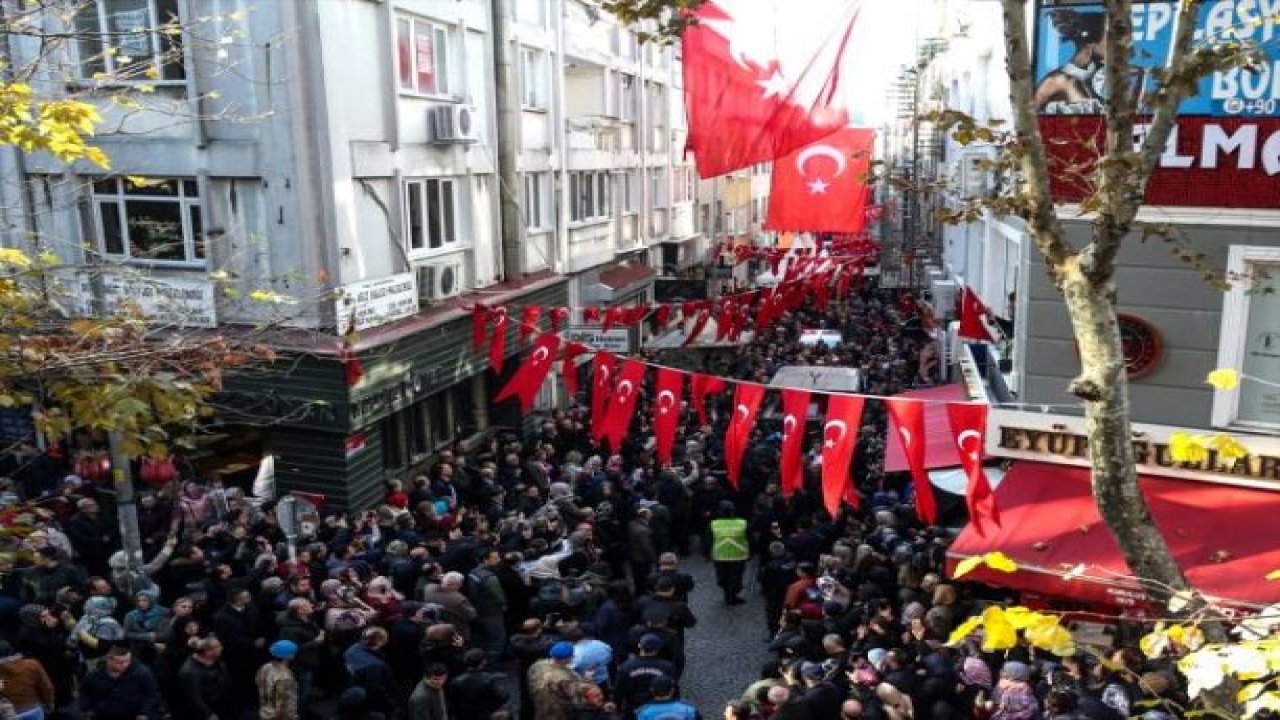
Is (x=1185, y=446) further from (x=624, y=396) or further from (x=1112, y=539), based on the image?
(x=624, y=396)

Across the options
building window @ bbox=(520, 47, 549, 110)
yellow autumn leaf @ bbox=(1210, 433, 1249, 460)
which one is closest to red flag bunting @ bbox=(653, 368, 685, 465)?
yellow autumn leaf @ bbox=(1210, 433, 1249, 460)

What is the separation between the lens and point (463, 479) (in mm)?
16203

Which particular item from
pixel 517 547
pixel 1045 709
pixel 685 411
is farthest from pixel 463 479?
pixel 1045 709

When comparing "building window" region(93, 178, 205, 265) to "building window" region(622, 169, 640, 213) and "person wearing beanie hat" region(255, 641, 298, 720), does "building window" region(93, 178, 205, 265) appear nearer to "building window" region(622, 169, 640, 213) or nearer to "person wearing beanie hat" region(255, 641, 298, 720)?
"person wearing beanie hat" region(255, 641, 298, 720)

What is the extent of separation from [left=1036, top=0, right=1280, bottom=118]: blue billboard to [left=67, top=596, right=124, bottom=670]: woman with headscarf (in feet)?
34.0

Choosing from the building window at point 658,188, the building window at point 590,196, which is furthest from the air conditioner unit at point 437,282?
the building window at point 658,188

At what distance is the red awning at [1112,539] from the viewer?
8.95 meters

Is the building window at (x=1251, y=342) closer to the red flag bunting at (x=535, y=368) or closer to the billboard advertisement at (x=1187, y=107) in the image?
the billboard advertisement at (x=1187, y=107)

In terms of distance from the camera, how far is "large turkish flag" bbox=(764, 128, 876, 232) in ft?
52.3

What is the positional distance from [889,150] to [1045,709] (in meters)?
71.1

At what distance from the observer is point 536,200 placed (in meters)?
23.3

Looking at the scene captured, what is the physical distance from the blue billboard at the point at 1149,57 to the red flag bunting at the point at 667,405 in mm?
4878

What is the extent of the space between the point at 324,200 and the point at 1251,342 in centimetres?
1197

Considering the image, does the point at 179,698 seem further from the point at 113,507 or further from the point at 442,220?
the point at 442,220
